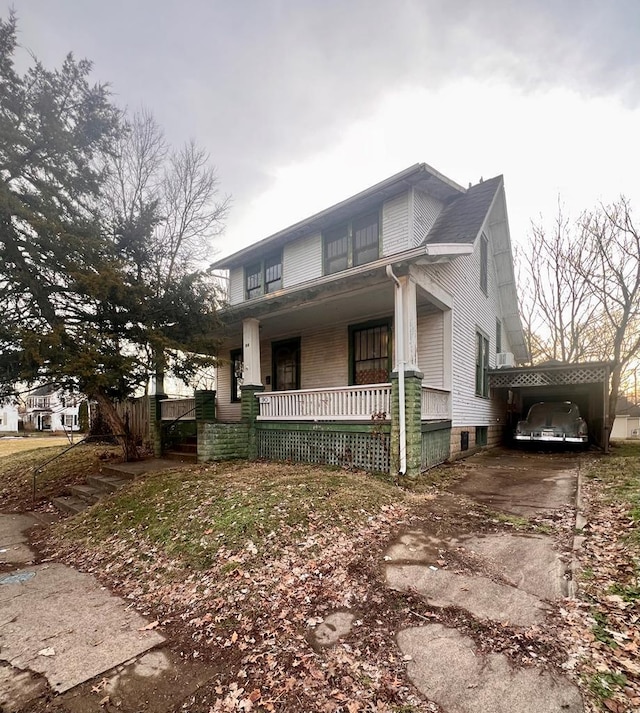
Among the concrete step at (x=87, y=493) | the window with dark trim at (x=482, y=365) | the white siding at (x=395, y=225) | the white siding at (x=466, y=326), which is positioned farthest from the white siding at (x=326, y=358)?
the concrete step at (x=87, y=493)

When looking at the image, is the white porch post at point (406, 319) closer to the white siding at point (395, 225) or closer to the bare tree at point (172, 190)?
the white siding at point (395, 225)

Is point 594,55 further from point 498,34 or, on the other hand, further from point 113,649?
point 113,649

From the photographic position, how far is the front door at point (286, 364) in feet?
41.7

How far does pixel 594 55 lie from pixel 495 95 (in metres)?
2.45

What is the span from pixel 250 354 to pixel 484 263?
29.0 feet

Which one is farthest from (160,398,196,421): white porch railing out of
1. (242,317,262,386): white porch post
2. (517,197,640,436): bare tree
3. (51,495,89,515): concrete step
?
(517,197,640,436): bare tree

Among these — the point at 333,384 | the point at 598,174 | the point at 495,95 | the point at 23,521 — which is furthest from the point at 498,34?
the point at 23,521

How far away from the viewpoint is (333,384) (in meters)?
11.8

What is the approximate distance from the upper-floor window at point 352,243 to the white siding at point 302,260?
0.28 meters

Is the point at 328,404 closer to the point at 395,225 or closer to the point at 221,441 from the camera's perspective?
the point at 221,441

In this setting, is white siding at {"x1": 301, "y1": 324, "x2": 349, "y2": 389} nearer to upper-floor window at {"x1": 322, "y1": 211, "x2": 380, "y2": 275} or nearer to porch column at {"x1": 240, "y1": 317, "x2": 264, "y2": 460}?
upper-floor window at {"x1": 322, "y1": 211, "x2": 380, "y2": 275}

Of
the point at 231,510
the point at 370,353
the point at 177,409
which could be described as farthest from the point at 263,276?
the point at 231,510

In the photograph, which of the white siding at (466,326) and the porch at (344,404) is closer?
the porch at (344,404)

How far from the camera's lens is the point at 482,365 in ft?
42.9
